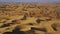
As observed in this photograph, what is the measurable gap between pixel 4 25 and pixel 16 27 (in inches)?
6.4

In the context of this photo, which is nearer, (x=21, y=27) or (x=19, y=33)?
(x=19, y=33)

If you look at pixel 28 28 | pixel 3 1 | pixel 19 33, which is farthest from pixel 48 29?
pixel 3 1

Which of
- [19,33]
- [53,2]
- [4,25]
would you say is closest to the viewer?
[19,33]

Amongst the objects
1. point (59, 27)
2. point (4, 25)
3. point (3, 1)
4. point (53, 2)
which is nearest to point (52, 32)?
point (59, 27)

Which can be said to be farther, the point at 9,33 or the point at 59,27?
the point at 59,27

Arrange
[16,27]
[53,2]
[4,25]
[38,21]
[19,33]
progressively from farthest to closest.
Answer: [53,2] < [38,21] < [4,25] < [16,27] < [19,33]

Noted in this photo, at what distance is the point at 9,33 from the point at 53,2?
96.9 inches

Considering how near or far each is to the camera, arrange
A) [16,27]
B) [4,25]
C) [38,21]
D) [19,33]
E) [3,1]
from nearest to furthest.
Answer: [19,33] → [16,27] → [4,25] → [38,21] → [3,1]

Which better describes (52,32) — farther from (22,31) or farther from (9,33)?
(9,33)

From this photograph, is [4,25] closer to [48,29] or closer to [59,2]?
[48,29]

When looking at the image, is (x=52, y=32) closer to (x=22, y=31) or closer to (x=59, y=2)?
(x=22, y=31)

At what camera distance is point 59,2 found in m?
3.39

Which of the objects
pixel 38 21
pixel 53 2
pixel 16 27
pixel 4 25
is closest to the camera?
pixel 16 27

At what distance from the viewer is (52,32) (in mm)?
1307
